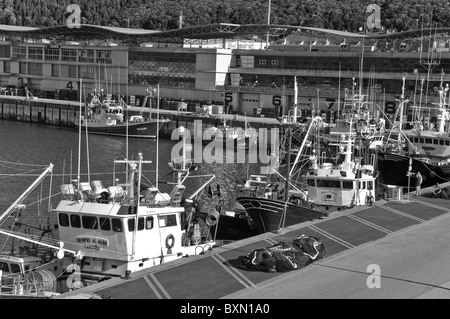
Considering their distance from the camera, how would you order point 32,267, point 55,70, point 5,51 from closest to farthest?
point 32,267 → point 55,70 → point 5,51

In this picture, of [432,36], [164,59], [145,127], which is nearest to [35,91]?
[164,59]

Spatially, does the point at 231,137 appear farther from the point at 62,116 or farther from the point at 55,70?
the point at 55,70

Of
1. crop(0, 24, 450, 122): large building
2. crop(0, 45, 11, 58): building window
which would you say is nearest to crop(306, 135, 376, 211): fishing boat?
crop(0, 24, 450, 122): large building

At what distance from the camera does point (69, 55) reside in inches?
4734

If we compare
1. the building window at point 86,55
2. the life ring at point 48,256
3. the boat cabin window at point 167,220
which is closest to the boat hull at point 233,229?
the boat cabin window at point 167,220

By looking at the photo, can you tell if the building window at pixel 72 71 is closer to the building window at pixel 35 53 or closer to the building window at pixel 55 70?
the building window at pixel 55 70

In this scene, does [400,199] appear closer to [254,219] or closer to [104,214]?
[254,219]

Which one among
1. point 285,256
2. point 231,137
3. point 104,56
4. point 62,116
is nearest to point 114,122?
point 62,116

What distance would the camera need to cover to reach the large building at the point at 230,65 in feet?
314

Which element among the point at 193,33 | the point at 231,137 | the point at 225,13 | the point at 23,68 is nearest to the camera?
the point at 231,137

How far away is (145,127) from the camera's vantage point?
8662cm

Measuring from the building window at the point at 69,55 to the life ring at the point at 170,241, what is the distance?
92521 mm

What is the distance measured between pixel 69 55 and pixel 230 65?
86.8 feet

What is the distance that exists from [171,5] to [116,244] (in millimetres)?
168538
